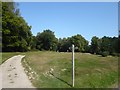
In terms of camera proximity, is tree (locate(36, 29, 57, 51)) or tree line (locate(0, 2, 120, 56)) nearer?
tree line (locate(0, 2, 120, 56))

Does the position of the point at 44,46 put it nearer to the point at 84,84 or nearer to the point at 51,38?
the point at 51,38

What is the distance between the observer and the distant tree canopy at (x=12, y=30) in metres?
60.1

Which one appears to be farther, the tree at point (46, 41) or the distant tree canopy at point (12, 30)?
the tree at point (46, 41)

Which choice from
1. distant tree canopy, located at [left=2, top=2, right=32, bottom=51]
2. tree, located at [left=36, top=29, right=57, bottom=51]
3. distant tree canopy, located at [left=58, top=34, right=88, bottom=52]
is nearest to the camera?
distant tree canopy, located at [left=2, top=2, right=32, bottom=51]

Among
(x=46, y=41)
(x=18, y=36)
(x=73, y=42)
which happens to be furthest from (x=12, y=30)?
(x=73, y=42)

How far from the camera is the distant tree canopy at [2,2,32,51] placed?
60094mm

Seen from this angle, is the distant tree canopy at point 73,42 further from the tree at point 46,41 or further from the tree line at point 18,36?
the tree line at point 18,36

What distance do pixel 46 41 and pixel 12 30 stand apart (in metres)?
52.6

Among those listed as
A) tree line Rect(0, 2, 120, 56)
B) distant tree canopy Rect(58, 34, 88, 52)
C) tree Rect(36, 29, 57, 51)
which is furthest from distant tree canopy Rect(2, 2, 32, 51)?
distant tree canopy Rect(58, 34, 88, 52)

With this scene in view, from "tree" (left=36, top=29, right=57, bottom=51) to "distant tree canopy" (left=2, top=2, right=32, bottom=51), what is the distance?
3622 cm

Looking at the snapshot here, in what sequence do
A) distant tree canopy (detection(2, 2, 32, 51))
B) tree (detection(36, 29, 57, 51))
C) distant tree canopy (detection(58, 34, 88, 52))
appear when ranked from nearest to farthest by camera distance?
distant tree canopy (detection(2, 2, 32, 51)) → tree (detection(36, 29, 57, 51)) → distant tree canopy (detection(58, 34, 88, 52))

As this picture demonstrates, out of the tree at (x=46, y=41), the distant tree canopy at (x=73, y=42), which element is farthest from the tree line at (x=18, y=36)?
the distant tree canopy at (x=73, y=42)

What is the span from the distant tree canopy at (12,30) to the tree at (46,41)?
3622cm

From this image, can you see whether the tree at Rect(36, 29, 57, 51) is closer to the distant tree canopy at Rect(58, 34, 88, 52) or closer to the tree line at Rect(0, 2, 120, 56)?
the tree line at Rect(0, 2, 120, 56)
